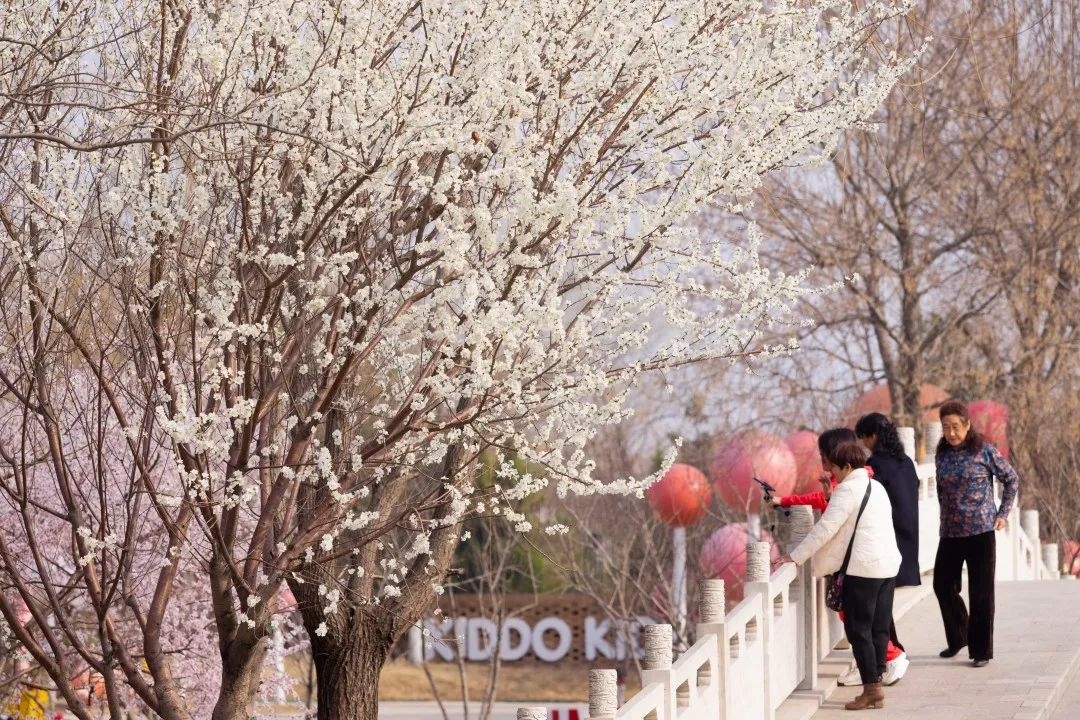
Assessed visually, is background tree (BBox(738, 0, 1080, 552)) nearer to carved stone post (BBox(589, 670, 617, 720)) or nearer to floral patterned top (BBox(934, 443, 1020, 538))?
floral patterned top (BBox(934, 443, 1020, 538))

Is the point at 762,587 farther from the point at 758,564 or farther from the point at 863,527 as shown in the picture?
the point at 863,527

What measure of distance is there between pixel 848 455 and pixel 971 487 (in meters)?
1.26

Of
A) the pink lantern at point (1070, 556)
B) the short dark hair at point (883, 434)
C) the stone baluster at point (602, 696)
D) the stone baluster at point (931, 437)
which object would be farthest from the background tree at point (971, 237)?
the stone baluster at point (602, 696)

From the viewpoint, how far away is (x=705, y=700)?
22.3ft

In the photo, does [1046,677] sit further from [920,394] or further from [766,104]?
[920,394]

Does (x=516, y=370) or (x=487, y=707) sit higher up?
(x=516, y=370)

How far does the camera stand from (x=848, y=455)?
7.67 metres

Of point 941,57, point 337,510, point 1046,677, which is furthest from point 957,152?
point 337,510

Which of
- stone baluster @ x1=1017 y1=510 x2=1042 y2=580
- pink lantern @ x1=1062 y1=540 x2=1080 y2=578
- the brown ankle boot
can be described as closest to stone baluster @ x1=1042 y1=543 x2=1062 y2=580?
stone baluster @ x1=1017 y1=510 x2=1042 y2=580

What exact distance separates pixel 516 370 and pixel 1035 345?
1463 centimetres

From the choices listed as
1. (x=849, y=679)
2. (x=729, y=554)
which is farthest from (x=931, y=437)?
(x=849, y=679)

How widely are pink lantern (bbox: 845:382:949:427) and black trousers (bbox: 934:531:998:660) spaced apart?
836cm

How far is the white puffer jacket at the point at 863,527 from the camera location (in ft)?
25.1

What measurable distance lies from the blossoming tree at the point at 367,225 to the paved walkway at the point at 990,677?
8.81 feet
